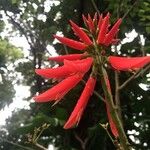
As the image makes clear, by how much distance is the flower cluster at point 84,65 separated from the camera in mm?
1479

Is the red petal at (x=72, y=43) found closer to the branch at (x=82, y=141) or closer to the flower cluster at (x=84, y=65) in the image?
the flower cluster at (x=84, y=65)

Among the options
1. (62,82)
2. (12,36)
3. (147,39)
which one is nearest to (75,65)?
(62,82)

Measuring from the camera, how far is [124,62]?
1.51 m

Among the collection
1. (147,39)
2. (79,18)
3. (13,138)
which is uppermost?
(79,18)

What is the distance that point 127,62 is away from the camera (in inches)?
59.4

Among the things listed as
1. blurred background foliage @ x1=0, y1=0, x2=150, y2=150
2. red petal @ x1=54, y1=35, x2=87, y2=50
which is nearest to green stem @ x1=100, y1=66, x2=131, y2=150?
red petal @ x1=54, y1=35, x2=87, y2=50

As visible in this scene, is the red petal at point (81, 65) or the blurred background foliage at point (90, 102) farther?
the blurred background foliage at point (90, 102)

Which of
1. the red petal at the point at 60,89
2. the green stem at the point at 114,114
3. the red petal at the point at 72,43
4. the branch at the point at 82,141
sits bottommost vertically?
the branch at the point at 82,141

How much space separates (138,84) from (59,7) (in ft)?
6.52

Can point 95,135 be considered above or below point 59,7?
below

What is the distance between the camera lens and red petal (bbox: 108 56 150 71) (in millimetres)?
1452

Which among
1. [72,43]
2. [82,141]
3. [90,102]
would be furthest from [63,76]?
[90,102]

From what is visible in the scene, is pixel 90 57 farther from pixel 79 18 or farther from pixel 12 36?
pixel 12 36

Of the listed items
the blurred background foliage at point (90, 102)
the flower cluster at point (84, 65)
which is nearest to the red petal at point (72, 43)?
the flower cluster at point (84, 65)
